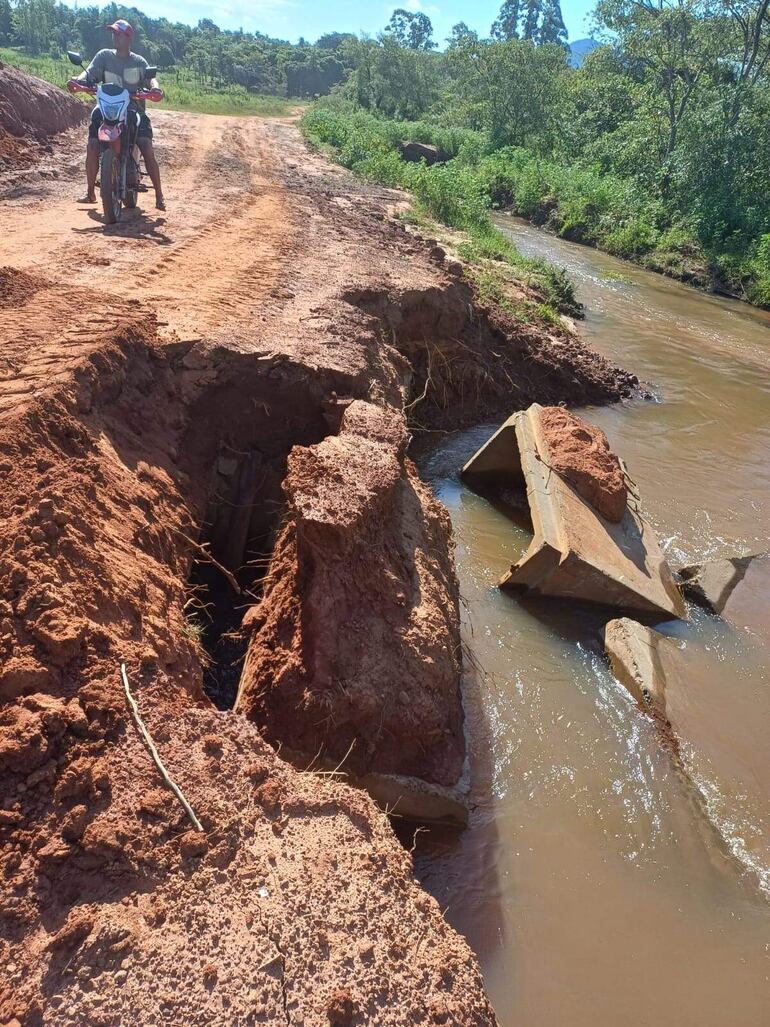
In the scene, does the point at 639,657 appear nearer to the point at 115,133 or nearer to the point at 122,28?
the point at 115,133

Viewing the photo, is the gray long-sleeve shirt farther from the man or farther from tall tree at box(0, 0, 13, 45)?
tall tree at box(0, 0, 13, 45)

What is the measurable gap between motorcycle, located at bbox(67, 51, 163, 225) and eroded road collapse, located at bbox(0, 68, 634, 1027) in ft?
2.97

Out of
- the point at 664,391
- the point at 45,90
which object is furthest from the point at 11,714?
the point at 45,90

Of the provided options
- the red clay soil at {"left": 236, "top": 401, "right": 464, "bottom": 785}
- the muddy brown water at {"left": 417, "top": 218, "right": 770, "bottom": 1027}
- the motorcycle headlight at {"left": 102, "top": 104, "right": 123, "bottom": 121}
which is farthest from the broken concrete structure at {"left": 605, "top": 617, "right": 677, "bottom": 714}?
the motorcycle headlight at {"left": 102, "top": 104, "right": 123, "bottom": 121}

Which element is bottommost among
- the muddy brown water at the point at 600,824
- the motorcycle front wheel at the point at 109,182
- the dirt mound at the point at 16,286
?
the muddy brown water at the point at 600,824

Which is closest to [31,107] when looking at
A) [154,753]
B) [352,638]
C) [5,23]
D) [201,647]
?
[201,647]

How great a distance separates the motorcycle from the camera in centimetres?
746

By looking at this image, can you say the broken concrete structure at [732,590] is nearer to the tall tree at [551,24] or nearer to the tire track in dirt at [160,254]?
the tire track in dirt at [160,254]

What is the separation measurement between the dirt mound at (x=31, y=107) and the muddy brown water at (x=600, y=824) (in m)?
11.2

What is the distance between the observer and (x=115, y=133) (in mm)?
7531

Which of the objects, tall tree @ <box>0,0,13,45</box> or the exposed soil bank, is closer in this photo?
the exposed soil bank

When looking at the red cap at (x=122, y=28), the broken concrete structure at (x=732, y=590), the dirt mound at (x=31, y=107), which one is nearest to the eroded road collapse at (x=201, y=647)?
the red cap at (x=122, y=28)

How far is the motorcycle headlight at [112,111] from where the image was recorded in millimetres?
7475

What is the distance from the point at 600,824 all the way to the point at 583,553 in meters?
2.12
